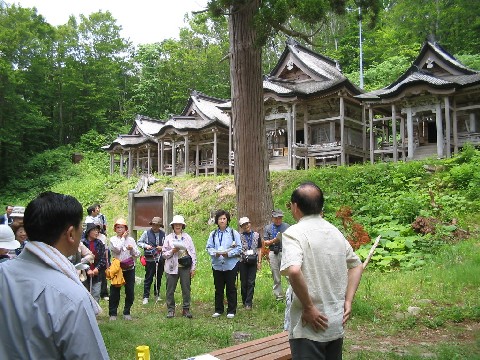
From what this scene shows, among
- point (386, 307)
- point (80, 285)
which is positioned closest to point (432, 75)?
point (386, 307)

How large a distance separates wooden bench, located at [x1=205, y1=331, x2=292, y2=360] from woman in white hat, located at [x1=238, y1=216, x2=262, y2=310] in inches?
124

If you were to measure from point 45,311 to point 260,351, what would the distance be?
9.39 ft

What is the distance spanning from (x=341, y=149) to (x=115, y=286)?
15.7m

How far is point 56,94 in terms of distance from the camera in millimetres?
40969

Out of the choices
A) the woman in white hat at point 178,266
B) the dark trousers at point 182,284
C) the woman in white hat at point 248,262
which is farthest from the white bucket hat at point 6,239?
the woman in white hat at point 248,262

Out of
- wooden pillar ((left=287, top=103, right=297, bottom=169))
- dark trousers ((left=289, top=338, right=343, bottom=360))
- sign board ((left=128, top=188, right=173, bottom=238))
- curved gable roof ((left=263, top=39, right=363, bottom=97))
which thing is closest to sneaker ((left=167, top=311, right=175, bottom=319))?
sign board ((left=128, top=188, right=173, bottom=238))

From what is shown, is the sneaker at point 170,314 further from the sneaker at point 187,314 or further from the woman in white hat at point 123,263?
the woman in white hat at point 123,263

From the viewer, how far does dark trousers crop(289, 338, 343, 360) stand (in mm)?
2768

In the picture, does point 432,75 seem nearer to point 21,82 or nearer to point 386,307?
point 386,307

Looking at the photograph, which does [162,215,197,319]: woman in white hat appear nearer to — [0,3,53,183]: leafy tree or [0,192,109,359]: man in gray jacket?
[0,192,109,359]: man in gray jacket

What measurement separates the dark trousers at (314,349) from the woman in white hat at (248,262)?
4673mm

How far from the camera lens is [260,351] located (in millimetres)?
4078

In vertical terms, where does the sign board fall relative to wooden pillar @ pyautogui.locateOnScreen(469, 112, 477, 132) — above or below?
below

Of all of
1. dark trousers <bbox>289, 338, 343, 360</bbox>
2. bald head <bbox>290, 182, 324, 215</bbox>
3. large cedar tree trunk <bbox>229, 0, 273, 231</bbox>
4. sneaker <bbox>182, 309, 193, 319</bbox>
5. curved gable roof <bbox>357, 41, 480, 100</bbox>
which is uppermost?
curved gable roof <bbox>357, 41, 480, 100</bbox>
